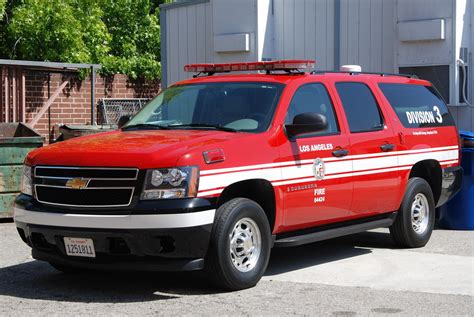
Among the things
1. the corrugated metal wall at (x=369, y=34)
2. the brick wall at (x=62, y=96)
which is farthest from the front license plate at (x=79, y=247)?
the brick wall at (x=62, y=96)

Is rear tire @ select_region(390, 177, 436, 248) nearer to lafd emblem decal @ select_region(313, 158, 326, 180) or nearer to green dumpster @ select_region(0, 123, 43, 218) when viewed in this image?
lafd emblem decal @ select_region(313, 158, 326, 180)

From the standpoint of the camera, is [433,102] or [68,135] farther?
[68,135]

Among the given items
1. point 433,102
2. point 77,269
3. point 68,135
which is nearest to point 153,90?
point 68,135

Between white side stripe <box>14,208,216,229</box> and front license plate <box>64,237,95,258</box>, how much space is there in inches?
5.3

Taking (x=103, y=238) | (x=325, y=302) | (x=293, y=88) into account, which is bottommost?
(x=325, y=302)

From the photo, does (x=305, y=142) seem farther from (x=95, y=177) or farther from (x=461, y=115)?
(x=461, y=115)

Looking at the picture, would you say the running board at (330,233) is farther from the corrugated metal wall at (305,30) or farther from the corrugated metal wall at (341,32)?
the corrugated metal wall at (305,30)

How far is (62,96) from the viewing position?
22.0m

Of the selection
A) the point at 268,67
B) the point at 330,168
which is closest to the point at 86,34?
the point at 268,67

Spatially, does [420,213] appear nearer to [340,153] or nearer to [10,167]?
[340,153]

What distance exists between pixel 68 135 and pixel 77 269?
811 centimetres

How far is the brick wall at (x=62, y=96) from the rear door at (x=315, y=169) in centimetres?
1206

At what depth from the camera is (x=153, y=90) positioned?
25906 mm

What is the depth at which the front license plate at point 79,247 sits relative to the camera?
7434 millimetres
